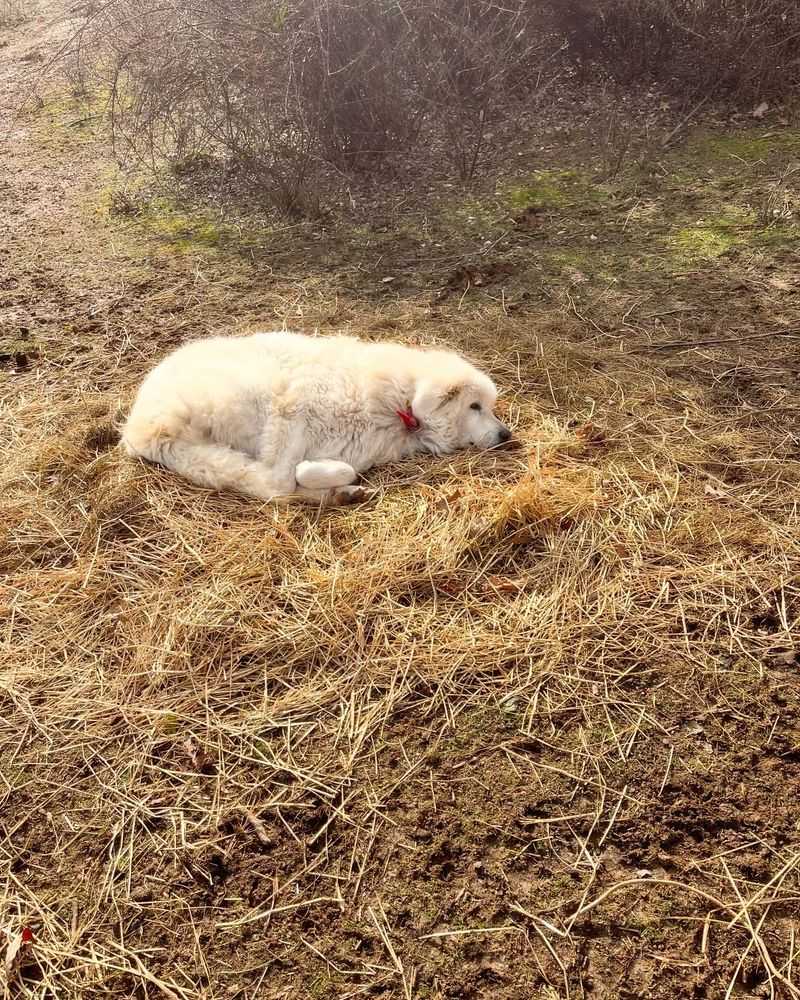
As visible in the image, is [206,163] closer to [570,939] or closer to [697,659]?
[697,659]

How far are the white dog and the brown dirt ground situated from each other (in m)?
0.20

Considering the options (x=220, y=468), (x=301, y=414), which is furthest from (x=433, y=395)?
(x=220, y=468)

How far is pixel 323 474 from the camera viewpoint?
337 cm

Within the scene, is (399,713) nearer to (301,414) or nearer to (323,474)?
(323,474)

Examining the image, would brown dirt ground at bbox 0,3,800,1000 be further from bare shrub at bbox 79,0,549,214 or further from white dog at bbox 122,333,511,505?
bare shrub at bbox 79,0,549,214

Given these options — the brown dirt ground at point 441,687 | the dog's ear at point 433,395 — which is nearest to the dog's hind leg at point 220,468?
the brown dirt ground at point 441,687

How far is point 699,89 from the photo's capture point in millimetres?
7473

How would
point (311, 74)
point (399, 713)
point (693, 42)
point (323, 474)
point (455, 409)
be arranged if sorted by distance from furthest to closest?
point (693, 42), point (311, 74), point (455, 409), point (323, 474), point (399, 713)

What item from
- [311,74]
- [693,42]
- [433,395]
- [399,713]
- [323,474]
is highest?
[311,74]

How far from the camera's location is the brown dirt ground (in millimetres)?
1918

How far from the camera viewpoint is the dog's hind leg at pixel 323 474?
3377mm

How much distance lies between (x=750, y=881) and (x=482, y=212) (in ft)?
18.8

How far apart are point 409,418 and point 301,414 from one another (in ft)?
1.87

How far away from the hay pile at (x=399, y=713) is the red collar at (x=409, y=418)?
25 centimetres
